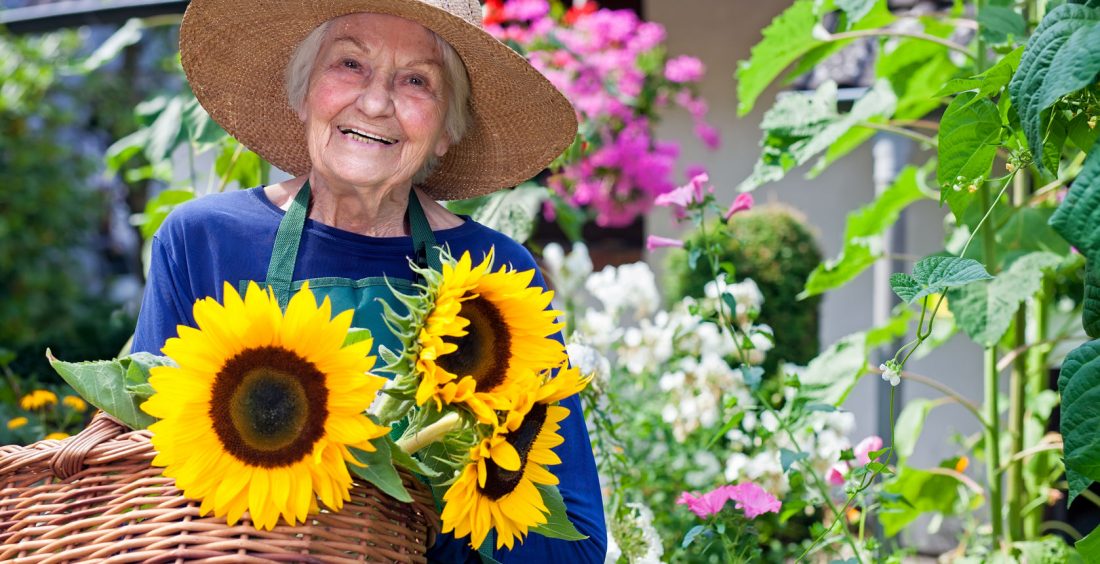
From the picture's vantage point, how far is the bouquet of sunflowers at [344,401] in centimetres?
116

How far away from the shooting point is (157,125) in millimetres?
3098

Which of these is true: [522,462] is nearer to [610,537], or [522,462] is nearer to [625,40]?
[610,537]

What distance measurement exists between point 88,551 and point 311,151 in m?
0.77

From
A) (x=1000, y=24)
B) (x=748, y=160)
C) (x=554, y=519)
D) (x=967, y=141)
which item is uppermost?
(x=1000, y=24)

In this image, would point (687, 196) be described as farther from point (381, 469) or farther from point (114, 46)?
point (114, 46)

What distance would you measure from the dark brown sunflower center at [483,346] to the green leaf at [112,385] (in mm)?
315

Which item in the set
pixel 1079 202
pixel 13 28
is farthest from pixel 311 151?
pixel 13 28

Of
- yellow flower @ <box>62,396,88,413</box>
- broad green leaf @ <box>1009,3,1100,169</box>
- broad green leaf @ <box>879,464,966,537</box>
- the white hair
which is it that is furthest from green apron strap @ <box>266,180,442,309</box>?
broad green leaf @ <box>879,464,966,537</box>

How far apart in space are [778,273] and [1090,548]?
3.87 meters

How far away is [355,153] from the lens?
1.74 m

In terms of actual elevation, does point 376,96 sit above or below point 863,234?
above

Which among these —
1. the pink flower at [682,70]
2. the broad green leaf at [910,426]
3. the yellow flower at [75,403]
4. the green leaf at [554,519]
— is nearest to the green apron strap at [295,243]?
the green leaf at [554,519]

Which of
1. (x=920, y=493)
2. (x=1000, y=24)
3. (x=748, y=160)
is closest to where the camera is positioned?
(x=1000, y=24)

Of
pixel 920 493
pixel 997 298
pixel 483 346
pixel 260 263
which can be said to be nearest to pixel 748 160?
pixel 920 493
